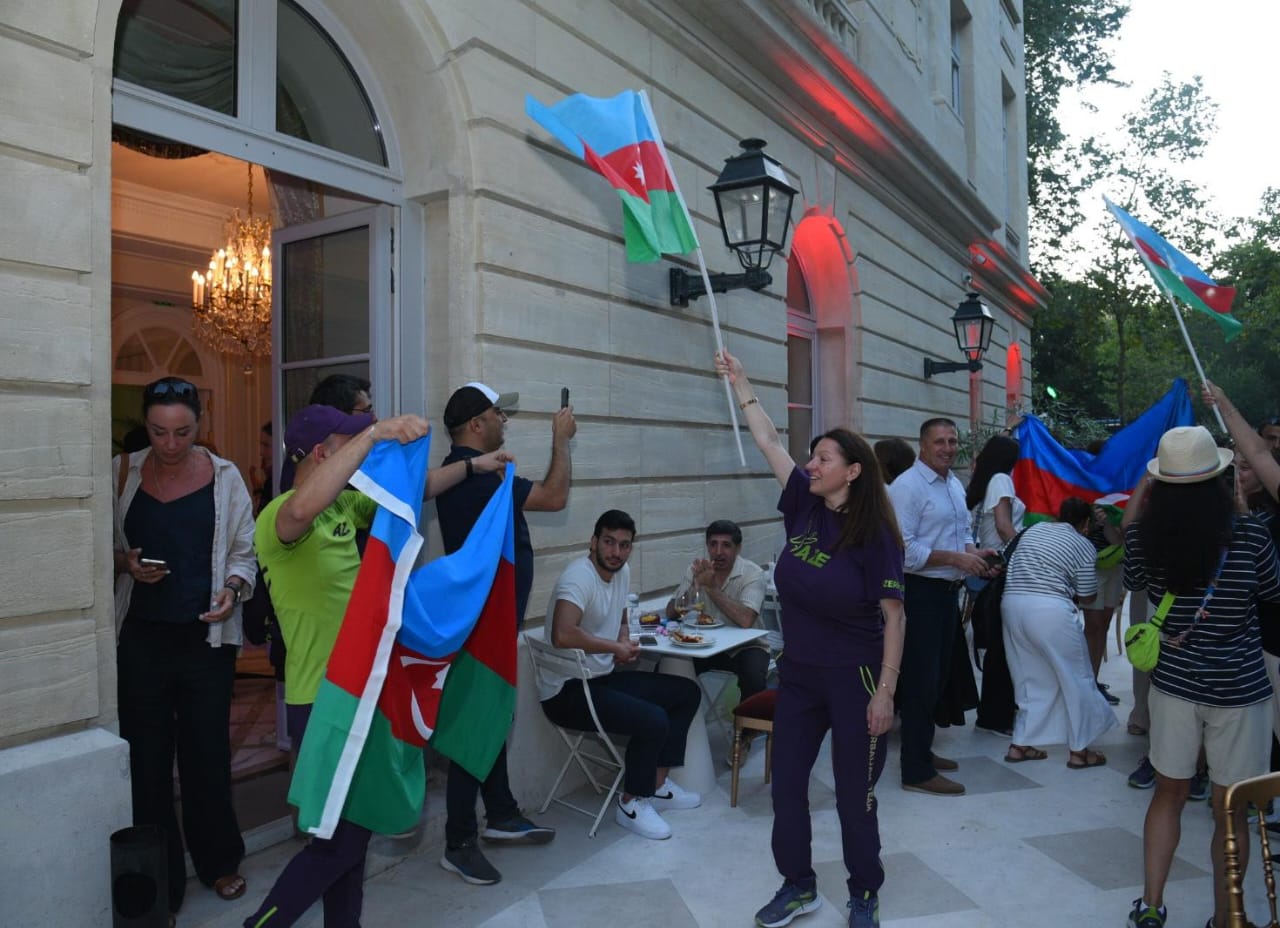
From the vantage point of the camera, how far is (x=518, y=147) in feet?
17.0

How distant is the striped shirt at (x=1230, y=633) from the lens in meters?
3.44

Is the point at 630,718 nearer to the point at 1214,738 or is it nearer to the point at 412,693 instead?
the point at 412,693

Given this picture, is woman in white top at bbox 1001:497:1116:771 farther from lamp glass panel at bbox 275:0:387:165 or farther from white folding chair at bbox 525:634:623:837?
lamp glass panel at bbox 275:0:387:165

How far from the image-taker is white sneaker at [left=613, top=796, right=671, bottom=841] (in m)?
4.66

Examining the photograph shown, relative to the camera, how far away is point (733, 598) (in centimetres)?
588

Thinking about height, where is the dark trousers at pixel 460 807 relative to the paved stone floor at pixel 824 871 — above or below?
above

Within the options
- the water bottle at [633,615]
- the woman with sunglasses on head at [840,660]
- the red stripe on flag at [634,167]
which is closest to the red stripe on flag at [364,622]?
the woman with sunglasses on head at [840,660]

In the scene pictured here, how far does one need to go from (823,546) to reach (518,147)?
2.84m

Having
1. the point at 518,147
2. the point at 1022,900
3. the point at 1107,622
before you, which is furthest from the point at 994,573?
the point at 518,147

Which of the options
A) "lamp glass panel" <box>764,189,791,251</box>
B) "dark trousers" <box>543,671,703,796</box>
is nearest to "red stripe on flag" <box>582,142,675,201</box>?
"lamp glass panel" <box>764,189,791,251</box>

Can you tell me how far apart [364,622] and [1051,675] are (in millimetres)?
4571

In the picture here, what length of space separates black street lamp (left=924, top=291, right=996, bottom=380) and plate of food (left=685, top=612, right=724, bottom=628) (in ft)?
24.5

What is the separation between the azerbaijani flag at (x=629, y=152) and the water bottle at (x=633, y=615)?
1907mm

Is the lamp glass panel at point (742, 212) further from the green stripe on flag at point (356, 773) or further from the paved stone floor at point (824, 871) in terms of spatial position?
the green stripe on flag at point (356, 773)
